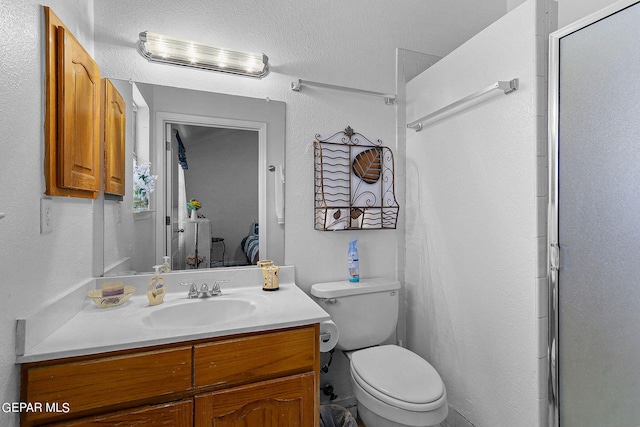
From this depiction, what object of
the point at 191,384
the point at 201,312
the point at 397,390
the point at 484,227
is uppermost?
the point at 484,227

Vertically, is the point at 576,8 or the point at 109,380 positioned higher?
the point at 576,8

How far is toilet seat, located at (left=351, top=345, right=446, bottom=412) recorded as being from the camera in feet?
4.03

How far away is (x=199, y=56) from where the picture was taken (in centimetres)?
149

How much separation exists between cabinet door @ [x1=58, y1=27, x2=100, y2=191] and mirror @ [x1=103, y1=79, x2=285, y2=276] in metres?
0.15

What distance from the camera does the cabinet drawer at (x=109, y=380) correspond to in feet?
2.94

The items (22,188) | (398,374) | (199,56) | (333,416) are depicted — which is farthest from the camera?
(333,416)

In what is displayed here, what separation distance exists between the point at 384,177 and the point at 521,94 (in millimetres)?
823

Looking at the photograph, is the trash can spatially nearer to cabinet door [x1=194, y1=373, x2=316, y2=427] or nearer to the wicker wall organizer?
cabinet door [x1=194, y1=373, x2=316, y2=427]

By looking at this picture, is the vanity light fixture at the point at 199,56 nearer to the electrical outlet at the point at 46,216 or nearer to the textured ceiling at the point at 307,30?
the textured ceiling at the point at 307,30

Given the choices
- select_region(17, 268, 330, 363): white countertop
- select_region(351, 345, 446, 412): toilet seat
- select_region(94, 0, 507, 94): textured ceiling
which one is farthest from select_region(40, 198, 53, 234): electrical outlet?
select_region(351, 345, 446, 412): toilet seat

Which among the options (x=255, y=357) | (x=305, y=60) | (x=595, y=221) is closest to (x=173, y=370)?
(x=255, y=357)

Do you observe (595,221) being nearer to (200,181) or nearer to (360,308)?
(360,308)

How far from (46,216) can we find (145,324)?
493 millimetres

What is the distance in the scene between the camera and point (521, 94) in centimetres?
125
